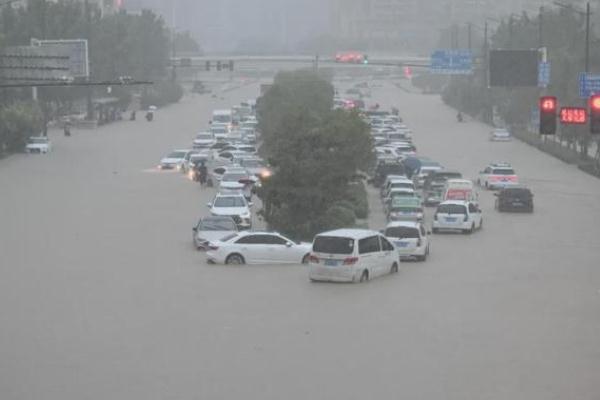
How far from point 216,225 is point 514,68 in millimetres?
37959

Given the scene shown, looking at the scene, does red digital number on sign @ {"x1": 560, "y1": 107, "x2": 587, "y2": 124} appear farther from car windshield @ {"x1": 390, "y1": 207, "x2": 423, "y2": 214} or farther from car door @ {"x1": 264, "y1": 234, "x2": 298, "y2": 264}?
car windshield @ {"x1": 390, "y1": 207, "x2": 423, "y2": 214}

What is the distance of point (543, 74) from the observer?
2714 inches

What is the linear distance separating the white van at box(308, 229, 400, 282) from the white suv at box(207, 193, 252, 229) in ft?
32.3

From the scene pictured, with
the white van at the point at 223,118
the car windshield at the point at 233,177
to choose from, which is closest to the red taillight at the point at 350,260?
the car windshield at the point at 233,177

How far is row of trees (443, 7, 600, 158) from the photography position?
73125mm

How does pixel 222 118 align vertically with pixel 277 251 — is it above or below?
below

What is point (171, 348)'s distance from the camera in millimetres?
21391

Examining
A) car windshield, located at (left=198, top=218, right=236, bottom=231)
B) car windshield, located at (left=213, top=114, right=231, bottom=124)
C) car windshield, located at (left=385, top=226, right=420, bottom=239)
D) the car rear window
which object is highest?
the car rear window

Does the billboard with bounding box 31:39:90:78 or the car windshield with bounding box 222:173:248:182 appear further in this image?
the billboard with bounding box 31:39:90:78

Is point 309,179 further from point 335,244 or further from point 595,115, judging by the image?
point 595,115

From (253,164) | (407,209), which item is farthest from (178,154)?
(407,209)

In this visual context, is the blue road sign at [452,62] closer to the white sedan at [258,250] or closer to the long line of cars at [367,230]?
the long line of cars at [367,230]

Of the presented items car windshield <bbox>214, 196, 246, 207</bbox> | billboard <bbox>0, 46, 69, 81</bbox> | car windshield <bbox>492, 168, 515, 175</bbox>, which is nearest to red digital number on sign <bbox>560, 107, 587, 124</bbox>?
car windshield <bbox>214, 196, 246, 207</bbox>

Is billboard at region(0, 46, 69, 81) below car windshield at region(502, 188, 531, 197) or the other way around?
the other way around
